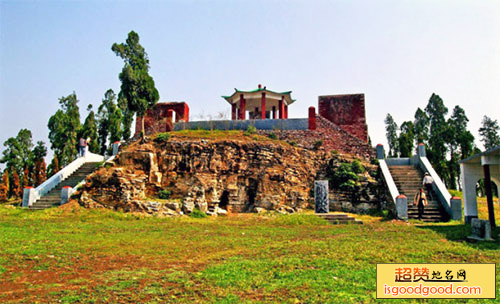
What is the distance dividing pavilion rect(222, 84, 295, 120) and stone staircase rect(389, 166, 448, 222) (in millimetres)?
8572

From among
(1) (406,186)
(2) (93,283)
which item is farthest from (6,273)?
(1) (406,186)

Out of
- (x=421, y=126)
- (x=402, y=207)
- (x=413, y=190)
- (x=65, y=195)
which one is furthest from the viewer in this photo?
(x=421, y=126)

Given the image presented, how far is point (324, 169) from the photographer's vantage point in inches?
701

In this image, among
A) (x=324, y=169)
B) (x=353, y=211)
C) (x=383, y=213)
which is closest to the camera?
(x=383, y=213)

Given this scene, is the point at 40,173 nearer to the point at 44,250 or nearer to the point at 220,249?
the point at 44,250

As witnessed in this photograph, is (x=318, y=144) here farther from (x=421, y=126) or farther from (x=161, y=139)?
(x=421, y=126)

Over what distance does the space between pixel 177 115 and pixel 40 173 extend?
11.0m

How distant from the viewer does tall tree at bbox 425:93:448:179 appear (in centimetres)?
2742

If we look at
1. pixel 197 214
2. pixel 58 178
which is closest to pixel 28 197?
pixel 58 178

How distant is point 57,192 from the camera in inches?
635

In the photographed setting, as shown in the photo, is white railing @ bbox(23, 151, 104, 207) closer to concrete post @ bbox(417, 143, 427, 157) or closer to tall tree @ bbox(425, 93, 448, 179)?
concrete post @ bbox(417, 143, 427, 157)

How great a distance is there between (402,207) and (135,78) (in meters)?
15.8

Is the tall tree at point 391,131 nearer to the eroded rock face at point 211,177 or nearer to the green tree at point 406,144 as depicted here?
the green tree at point 406,144

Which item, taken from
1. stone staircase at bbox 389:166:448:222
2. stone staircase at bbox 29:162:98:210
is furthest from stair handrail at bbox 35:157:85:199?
stone staircase at bbox 389:166:448:222
